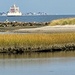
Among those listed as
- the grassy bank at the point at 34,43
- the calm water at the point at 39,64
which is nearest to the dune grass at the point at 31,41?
the grassy bank at the point at 34,43

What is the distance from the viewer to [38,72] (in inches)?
1033

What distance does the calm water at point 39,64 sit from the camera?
2644cm

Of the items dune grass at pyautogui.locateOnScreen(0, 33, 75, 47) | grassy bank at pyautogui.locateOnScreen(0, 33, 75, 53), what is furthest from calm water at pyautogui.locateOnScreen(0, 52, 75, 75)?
dune grass at pyautogui.locateOnScreen(0, 33, 75, 47)

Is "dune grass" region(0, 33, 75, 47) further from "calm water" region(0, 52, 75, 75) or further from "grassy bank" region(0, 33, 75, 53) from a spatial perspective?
"calm water" region(0, 52, 75, 75)

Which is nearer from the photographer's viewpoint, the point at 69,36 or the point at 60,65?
the point at 60,65

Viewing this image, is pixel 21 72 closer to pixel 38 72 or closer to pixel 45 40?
pixel 38 72

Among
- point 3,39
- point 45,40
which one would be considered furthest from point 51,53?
point 3,39

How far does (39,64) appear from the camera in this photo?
99.5 ft

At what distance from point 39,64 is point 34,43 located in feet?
21.4

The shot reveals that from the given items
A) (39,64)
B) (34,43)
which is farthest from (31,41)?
(39,64)

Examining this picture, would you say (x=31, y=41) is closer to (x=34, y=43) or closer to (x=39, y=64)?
(x=34, y=43)

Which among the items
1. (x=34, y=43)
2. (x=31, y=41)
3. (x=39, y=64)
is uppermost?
(x=31, y=41)

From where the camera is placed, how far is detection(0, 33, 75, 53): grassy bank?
36281mm

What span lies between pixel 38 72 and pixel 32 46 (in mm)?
10524
